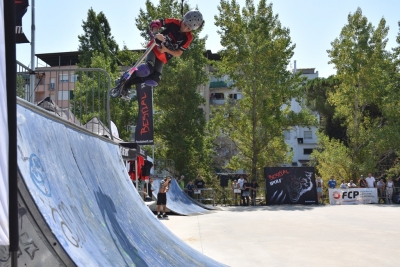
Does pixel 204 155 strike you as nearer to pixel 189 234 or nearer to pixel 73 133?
pixel 189 234

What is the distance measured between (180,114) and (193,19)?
2224cm

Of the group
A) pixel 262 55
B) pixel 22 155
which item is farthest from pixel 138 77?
pixel 262 55

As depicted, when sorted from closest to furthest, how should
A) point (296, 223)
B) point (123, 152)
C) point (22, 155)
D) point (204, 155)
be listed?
point (22, 155)
point (123, 152)
point (296, 223)
point (204, 155)

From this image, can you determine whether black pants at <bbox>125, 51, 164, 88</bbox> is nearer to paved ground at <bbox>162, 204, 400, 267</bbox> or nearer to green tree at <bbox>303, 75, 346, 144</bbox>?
paved ground at <bbox>162, 204, 400, 267</bbox>

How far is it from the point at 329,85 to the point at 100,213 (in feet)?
143

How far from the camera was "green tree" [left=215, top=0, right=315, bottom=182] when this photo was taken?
1053 inches

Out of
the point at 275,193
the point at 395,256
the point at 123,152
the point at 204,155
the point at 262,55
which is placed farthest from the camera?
the point at 204,155

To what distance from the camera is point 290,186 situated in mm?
22297

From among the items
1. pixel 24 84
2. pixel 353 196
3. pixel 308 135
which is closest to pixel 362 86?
pixel 353 196

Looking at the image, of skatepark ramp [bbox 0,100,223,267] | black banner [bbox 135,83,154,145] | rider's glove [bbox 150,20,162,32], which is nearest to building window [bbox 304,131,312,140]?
black banner [bbox 135,83,154,145]

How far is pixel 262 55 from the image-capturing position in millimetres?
26453

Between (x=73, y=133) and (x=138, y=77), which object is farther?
(x=138, y=77)

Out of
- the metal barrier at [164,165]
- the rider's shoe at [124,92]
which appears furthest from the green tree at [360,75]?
the rider's shoe at [124,92]

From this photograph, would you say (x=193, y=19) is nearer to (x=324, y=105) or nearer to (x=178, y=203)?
(x=178, y=203)
